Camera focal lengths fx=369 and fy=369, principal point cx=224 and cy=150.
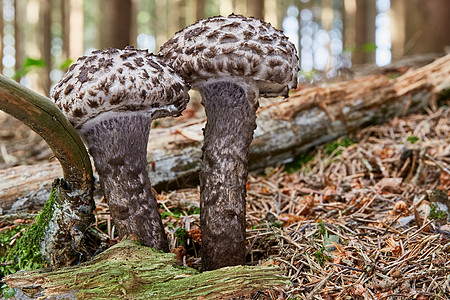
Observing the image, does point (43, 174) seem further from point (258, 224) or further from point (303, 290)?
point (303, 290)

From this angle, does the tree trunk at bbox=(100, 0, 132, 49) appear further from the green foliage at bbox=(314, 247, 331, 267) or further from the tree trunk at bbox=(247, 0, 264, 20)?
the green foliage at bbox=(314, 247, 331, 267)

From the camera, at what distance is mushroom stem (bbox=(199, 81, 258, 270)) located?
2.35 m

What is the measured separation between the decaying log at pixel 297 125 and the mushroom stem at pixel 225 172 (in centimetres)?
119

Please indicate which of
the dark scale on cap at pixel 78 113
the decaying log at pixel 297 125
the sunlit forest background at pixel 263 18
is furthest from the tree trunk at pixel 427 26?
the dark scale on cap at pixel 78 113

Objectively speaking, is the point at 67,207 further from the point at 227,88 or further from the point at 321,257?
the point at 321,257

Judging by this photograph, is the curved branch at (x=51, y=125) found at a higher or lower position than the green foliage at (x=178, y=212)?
higher

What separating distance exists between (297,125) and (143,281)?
2774 mm

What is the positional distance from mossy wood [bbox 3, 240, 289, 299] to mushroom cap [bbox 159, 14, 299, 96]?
44.4 inches

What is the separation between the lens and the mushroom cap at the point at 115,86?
6.46ft

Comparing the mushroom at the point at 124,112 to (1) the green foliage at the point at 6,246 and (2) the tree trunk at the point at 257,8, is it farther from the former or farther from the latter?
(2) the tree trunk at the point at 257,8

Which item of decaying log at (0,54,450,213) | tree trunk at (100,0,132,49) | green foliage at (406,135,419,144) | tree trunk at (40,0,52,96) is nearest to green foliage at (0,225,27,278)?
decaying log at (0,54,450,213)

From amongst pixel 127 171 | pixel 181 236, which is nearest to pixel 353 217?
pixel 181 236

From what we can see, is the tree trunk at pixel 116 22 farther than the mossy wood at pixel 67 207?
Yes

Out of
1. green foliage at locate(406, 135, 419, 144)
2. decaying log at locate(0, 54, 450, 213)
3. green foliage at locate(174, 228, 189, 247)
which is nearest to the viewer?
green foliage at locate(174, 228, 189, 247)
